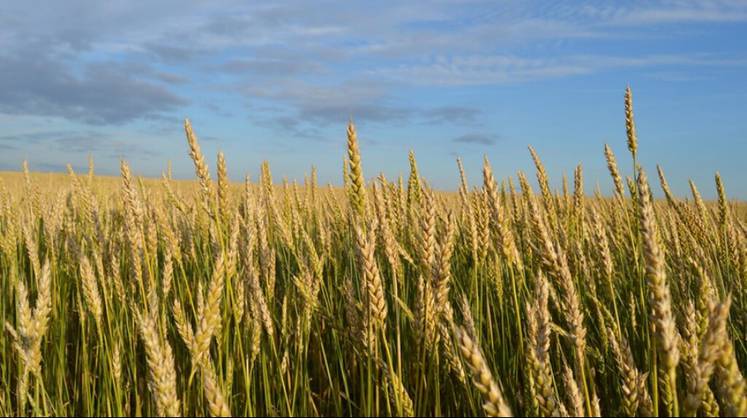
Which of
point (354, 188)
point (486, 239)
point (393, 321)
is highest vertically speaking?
point (354, 188)

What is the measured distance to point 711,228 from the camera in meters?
3.59

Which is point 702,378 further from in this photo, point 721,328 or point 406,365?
point 406,365

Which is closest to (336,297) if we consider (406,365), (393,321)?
(393,321)

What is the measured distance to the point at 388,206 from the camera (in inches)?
102

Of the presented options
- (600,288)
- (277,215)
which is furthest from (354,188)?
(600,288)

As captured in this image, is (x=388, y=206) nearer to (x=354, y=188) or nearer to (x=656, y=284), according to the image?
(x=354, y=188)

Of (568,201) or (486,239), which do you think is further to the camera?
(568,201)

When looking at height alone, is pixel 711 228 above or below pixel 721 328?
above

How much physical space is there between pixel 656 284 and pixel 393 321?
159 cm

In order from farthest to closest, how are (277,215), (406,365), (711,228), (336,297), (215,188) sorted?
1. (711,228)
2. (336,297)
3. (277,215)
4. (406,365)
5. (215,188)

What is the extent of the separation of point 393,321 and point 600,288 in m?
1.23

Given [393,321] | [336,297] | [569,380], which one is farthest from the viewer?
[336,297]

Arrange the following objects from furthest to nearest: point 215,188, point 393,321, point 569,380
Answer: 1. point 393,321
2. point 215,188
3. point 569,380

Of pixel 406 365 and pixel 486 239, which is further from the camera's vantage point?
pixel 406 365
